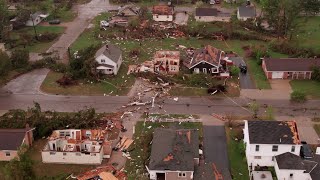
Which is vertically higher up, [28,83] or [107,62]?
[107,62]

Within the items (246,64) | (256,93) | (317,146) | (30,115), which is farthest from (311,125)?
(30,115)

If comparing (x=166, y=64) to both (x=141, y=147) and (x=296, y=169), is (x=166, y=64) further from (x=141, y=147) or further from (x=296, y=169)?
(x=296, y=169)

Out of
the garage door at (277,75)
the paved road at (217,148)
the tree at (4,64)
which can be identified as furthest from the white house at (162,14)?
the paved road at (217,148)

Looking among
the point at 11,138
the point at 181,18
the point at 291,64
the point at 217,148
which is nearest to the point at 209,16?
the point at 181,18

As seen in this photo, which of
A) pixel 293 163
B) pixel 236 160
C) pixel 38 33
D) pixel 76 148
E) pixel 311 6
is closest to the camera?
pixel 293 163

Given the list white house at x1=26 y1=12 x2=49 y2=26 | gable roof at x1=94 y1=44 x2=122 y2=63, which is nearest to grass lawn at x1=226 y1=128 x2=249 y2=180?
gable roof at x1=94 y1=44 x2=122 y2=63

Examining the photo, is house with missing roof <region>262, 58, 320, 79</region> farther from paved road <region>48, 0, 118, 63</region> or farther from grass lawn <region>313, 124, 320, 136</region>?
paved road <region>48, 0, 118, 63</region>
